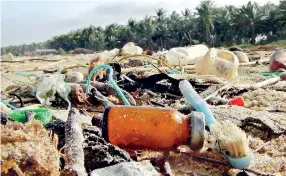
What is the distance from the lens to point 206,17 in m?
37.0

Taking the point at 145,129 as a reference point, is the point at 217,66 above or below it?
below

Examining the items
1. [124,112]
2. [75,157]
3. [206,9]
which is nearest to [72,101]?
[124,112]

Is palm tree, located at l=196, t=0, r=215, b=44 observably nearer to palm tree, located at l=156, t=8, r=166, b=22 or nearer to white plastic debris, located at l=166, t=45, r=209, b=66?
palm tree, located at l=156, t=8, r=166, b=22

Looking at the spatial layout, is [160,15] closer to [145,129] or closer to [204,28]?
[204,28]

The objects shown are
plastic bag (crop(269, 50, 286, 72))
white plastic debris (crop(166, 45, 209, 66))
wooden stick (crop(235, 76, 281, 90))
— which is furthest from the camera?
white plastic debris (crop(166, 45, 209, 66))

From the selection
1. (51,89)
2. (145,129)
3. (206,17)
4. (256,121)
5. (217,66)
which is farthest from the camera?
(206,17)

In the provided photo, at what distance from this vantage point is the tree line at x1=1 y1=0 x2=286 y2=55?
3419 cm

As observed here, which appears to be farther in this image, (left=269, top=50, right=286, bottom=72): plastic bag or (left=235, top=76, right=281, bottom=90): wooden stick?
(left=269, top=50, right=286, bottom=72): plastic bag

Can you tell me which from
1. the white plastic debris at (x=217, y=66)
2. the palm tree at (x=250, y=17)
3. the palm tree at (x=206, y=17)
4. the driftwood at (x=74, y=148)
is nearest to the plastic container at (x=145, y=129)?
the driftwood at (x=74, y=148)

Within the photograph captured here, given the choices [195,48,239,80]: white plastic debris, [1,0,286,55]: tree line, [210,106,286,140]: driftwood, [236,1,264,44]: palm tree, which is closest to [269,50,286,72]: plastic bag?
[195,48,239,80]: white plastic debris

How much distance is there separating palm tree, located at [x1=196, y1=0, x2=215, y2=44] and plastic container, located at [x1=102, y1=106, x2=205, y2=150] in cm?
3476

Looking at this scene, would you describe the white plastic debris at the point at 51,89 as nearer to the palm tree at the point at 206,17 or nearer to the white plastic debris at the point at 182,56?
the white plastic debris at the point at 182,56

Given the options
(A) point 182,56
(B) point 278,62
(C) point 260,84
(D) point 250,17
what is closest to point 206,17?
(D) point 250,17

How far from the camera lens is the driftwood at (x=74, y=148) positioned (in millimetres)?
1473
